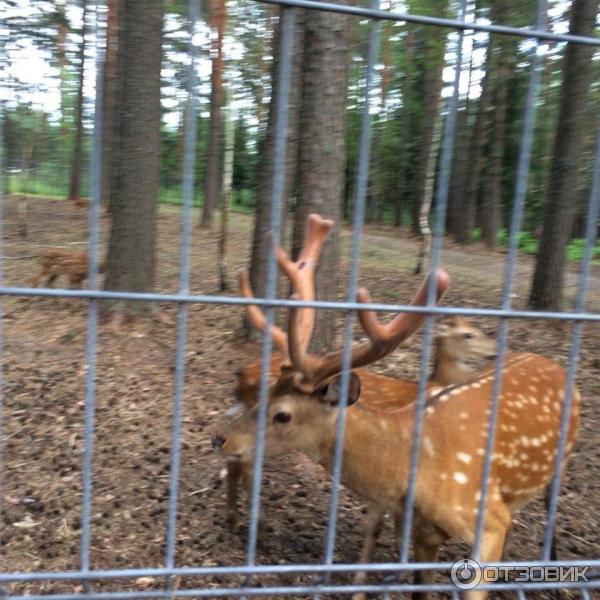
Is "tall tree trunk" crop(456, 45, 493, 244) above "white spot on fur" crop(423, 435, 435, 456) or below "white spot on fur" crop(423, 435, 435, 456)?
above

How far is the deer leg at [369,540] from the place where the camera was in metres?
3.63

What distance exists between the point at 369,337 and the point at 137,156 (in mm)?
5295

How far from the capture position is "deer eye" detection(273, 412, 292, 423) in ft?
10.9

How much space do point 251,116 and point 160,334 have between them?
453 inches

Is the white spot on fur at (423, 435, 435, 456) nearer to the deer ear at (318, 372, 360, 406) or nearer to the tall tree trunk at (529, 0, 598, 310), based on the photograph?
the deer ear at (318, 372, 360, 406)

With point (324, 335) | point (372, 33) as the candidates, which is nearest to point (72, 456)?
point (324, 335)

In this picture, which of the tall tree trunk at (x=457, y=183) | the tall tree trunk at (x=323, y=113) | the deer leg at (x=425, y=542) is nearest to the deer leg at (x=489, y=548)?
the deer leg at (x=425, y=542)

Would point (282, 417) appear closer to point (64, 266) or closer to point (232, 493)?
point (232, 493)

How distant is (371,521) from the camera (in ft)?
12.0

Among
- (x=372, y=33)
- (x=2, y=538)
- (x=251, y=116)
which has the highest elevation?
(x=251, y=116)

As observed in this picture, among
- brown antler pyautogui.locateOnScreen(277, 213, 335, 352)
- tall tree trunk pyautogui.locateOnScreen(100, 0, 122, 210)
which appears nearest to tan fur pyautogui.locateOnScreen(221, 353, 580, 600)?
brown antler pyautogui.locateOnScreen(277, 213, 335, 352)

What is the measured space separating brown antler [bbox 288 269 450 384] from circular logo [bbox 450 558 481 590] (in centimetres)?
93

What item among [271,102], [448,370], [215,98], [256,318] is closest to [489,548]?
[448,370]

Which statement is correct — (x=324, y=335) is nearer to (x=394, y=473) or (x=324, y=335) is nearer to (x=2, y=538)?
(x=394, y=473)
